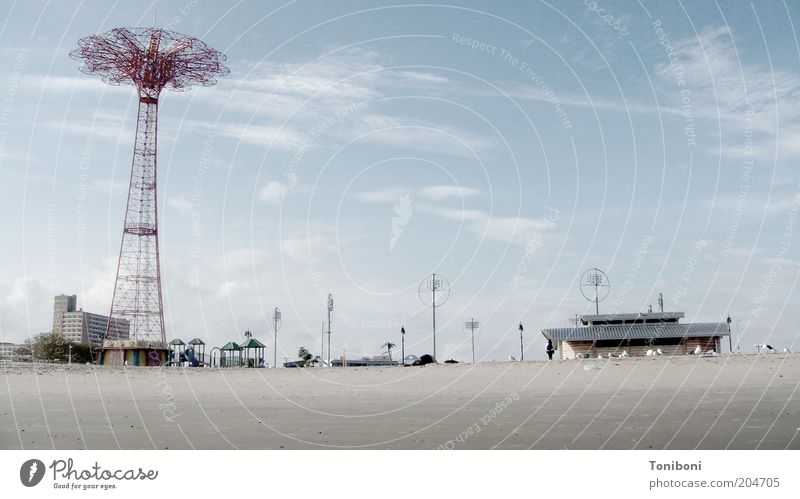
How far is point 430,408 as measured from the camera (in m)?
17.9

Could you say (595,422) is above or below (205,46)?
below

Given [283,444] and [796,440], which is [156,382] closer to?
[283,444]

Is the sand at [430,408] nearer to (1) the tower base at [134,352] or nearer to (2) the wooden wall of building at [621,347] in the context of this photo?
(1) the tower base at [134,352]

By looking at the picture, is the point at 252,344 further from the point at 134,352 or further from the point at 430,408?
the point at 430,408
